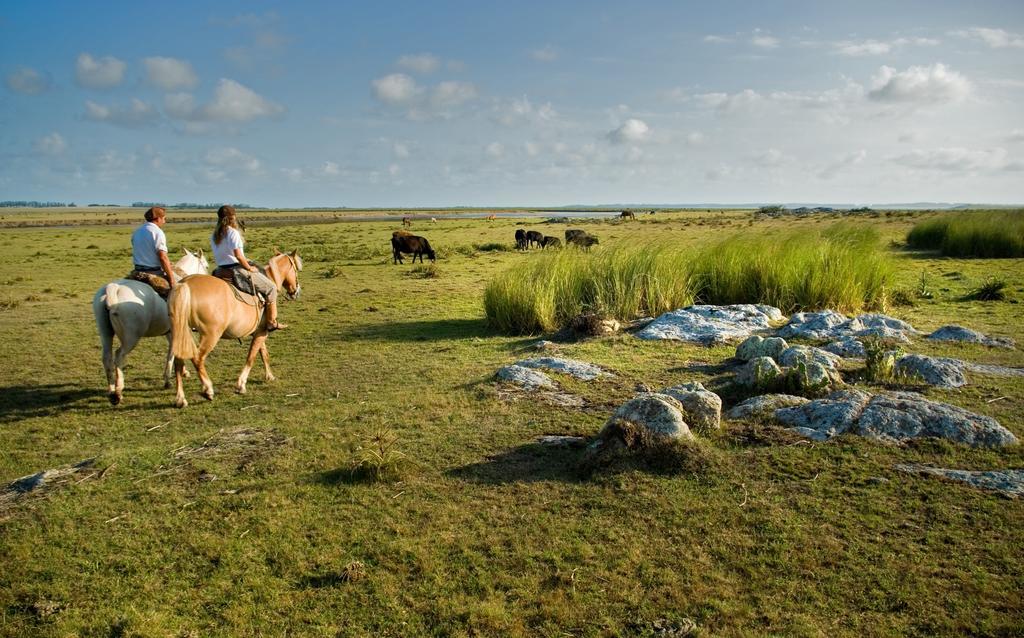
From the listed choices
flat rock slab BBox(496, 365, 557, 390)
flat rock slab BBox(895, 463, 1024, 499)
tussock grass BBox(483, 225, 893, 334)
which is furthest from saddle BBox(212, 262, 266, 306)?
flat rock slab BBox(895, 463, 1024, 499)

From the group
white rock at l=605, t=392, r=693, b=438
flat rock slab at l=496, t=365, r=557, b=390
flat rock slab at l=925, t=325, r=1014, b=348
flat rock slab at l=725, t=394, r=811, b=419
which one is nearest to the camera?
white rock at l=605, t=392, r=693, b=438

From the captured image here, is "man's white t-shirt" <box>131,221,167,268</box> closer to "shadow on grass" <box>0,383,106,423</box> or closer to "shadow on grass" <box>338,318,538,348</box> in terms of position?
"shadow on grass" <box>0,383,106,423</box>

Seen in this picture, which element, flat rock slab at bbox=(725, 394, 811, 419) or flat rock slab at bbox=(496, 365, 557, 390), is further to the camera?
flat rock slab at bbox=(496, 365, 557, 390)

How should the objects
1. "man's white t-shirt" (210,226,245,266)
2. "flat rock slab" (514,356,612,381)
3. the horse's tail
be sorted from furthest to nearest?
"flat rock slab" (514,356,612,381)
"man's white t-shirt" (210,226,245,266)
the horse's tail

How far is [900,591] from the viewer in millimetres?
3580

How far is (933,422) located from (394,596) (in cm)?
495

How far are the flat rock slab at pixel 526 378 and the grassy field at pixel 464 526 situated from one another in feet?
0.82

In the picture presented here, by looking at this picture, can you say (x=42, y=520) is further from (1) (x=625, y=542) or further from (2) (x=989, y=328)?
(2) (x=989, y=328)

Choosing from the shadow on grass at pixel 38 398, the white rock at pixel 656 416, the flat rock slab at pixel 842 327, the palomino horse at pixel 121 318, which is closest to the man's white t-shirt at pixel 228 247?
the palomino horse at pixel 121 318

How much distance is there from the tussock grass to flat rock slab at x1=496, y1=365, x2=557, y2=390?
3.52 m

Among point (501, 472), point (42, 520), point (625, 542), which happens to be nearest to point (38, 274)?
point (42, 520)

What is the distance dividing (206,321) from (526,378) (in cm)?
392

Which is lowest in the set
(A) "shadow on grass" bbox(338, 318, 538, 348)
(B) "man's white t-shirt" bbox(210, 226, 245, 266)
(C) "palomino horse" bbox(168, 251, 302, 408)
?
(A) "shadow on grass" bbox(338, 318, 538, 348)

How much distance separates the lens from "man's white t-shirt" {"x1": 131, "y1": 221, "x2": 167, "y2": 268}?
25.1ft
